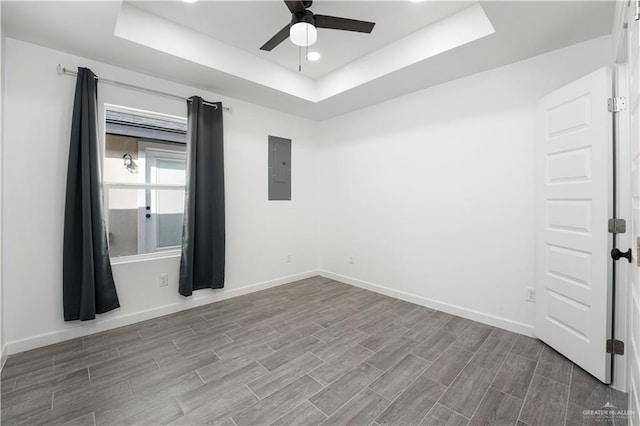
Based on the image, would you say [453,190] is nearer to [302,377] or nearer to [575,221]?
[575,221]

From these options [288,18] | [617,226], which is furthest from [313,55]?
[617,226]

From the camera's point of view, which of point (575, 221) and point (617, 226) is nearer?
point (617, 226)

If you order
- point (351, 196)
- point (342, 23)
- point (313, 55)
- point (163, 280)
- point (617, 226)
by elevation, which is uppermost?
point (313, 55)

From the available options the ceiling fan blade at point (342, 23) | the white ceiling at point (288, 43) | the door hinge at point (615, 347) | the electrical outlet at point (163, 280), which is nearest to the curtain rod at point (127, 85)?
the white ceiling at point (288, 43)

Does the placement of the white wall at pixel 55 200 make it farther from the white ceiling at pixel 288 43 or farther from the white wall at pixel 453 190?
the white wall at pixel 453 190

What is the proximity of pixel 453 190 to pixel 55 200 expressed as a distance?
400 centimetres

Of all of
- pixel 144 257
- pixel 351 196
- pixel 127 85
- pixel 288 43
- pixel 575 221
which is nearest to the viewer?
pixel 575 221

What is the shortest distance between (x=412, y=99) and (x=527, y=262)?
2.26 metres

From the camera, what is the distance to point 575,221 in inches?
85.4

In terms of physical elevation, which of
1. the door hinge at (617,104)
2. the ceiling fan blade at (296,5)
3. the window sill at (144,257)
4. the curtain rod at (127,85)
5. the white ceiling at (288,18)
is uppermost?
the white ceiling at (288,18)

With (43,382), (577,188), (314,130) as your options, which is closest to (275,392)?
(43,382)

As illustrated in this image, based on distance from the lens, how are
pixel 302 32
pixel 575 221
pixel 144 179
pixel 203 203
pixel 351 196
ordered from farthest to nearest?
pixel 351 196
pixel 144 179
pixel 203 203
pixel 575 221
pixel 302 32

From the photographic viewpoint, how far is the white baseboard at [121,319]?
2412 millimetres

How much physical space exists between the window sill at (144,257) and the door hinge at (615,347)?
3.98 meters
